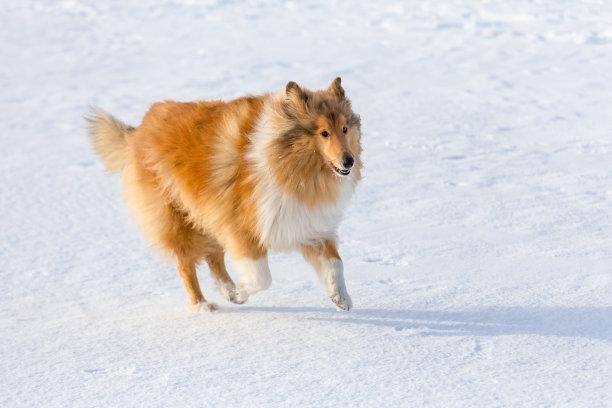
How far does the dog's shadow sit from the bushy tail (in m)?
1.54

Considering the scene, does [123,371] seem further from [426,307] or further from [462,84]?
[462,84]

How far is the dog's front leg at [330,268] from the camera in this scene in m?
4.85

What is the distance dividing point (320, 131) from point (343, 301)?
954 mm

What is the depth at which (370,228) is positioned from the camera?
21.9ft

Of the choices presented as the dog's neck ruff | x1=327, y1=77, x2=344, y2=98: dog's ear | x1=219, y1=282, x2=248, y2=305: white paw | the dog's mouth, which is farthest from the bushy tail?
the dog's mouth

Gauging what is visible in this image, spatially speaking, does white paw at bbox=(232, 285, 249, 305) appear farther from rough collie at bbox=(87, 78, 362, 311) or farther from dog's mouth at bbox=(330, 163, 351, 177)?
dog's mouth at bbox=(330, 163, 351, 177)

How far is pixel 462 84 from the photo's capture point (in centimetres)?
1088

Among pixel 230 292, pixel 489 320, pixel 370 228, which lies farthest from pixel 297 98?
pixel 370 228

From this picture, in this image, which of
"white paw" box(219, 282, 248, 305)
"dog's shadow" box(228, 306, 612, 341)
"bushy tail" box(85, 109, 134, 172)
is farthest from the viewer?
"bushy tail" box(85, 109, 134, 172)

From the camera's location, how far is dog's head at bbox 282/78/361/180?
4.78 m

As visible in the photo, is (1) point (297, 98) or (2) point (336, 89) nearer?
(1) point (297, 98)

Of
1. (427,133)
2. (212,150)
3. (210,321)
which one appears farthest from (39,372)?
(427,133)

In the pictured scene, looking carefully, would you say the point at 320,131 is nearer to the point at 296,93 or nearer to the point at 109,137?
the point at 296,93

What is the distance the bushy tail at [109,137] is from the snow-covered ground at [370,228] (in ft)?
2.58
